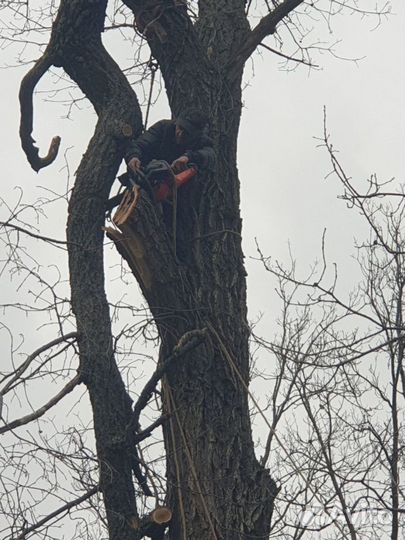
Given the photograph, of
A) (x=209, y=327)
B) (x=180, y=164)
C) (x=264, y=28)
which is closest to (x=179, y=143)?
(x=180, y=164)

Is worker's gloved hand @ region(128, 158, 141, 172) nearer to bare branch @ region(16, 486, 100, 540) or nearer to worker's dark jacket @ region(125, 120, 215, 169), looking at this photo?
worker's dark jacket @ region(125, 120, 215, 169)

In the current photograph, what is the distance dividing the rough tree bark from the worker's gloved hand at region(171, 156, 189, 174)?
0.42 ft

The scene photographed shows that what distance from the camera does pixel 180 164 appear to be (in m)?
5.65

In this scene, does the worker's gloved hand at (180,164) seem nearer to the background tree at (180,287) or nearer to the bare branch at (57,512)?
the background tree at (180,287)

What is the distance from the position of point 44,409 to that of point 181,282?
1.04 meters

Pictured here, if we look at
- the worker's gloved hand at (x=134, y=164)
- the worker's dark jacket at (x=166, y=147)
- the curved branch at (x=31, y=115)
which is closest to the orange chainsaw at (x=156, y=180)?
the worker's gloved hand at (x=134, y=164)

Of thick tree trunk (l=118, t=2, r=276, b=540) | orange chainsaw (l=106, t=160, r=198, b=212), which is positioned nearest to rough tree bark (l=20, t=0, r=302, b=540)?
thick tree trunk (l=118, t=2, r=276, b=540)

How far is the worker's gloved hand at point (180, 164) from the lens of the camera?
563 centimetres

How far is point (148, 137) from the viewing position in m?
5.75

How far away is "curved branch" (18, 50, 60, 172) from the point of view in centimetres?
562

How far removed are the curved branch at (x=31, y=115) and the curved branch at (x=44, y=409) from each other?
150 cm

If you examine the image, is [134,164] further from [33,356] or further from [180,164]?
[33,356]

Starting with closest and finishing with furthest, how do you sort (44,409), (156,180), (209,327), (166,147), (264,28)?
(44,409)
(209,327)
(156,180)
(166,147)
(264,28)

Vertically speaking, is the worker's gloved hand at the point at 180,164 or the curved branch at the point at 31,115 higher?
the curved branch at the point at 31,115
